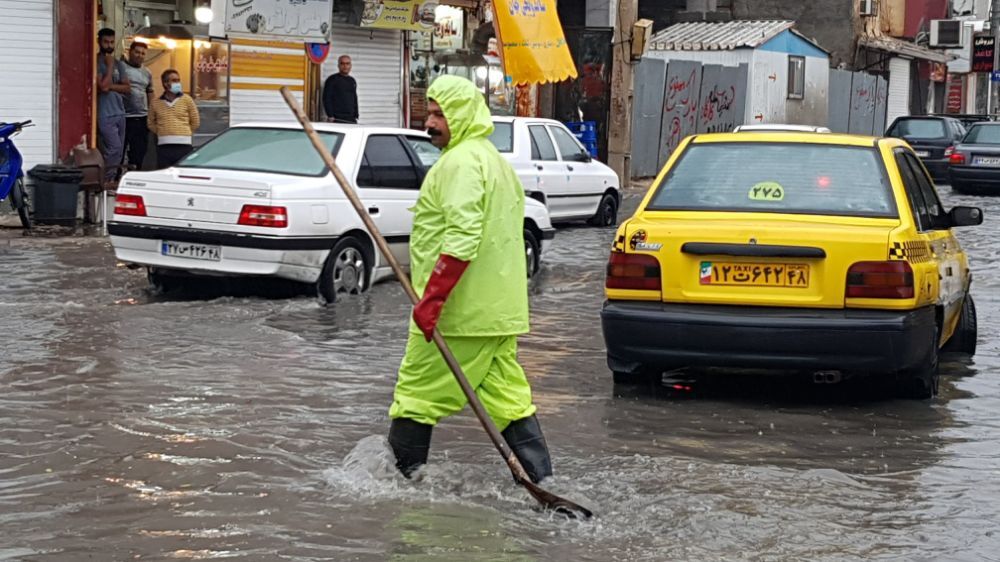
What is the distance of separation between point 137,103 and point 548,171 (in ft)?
16.6

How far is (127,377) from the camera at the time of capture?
8.81m

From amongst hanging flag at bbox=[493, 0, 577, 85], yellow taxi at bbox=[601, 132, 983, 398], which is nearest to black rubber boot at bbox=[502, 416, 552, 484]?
yellow taxi at bbox=[601, 132, 983, 398]

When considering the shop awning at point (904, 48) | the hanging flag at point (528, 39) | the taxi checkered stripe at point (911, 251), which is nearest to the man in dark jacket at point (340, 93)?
the hanging flag at point (528, 39)

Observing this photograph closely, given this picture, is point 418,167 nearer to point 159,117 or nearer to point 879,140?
point 879,140

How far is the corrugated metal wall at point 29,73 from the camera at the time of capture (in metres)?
17.7

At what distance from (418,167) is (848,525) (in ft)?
25.1

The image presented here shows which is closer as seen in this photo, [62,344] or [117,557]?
[117,557]

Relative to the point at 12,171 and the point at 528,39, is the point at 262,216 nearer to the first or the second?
the point at 12,171

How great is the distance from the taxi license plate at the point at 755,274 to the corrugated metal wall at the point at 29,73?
11.6 metres

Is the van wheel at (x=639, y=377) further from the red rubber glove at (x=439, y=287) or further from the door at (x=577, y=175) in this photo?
the door at (x=577, y=175)

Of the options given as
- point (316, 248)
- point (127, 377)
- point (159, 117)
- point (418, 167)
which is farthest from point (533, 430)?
point (159, 117)

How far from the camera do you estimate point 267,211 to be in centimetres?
1135

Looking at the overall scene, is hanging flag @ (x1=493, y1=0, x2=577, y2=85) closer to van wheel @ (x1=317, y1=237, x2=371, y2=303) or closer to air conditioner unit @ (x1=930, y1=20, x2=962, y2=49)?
van wheel @ (x1=317, y1=237, x2=371, y2=303)

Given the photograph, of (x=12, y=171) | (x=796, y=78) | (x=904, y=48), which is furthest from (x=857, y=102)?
(x=12, y=171)
